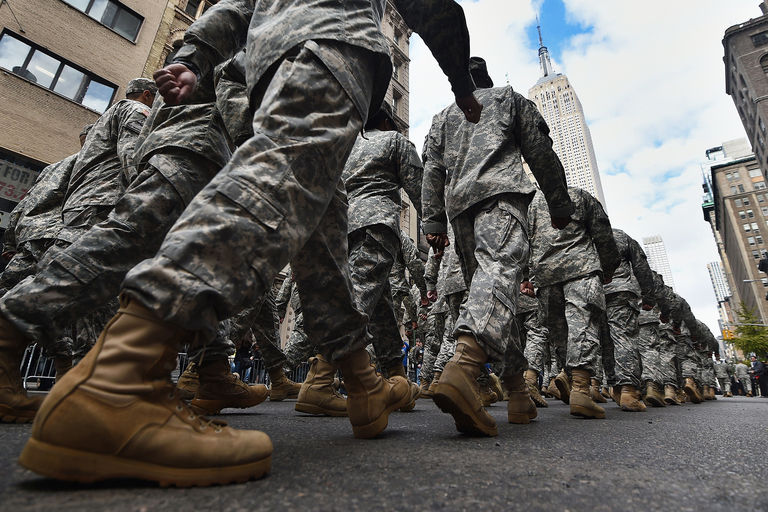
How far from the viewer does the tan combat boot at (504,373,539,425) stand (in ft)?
7.79

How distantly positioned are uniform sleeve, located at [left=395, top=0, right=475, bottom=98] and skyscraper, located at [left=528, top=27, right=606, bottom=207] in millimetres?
107679

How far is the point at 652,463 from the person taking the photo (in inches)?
51.5

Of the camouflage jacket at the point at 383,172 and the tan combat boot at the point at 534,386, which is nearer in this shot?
the camouflage jacket at the point at 383,172

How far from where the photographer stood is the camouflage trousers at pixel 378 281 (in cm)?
292

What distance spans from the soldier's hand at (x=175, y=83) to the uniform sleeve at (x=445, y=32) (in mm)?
1025

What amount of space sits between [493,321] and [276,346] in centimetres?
271

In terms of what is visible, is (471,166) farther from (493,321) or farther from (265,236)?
(265,236)

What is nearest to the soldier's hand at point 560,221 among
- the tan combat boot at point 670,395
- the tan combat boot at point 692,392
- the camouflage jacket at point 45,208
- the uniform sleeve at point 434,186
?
the uniform sleeve at point 434,186

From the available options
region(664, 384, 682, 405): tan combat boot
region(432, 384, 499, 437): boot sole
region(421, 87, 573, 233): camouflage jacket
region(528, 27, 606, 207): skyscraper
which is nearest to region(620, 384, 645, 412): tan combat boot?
region(421, 87, 573, 233): camouflage jacket

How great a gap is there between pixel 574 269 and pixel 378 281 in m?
1.96

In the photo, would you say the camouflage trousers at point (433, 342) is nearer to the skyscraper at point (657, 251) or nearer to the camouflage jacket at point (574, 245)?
the camouflage jacket at point (574, 245)

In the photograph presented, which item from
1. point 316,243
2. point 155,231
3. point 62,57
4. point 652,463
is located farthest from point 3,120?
point 652,463

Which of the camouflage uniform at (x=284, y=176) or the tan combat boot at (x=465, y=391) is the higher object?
the camouflage uniform at (x=284, y=176)

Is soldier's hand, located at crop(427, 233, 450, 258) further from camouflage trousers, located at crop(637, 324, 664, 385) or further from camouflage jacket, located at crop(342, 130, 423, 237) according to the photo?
camouflage trousers, located at crop(637, 324, 664, 385)
